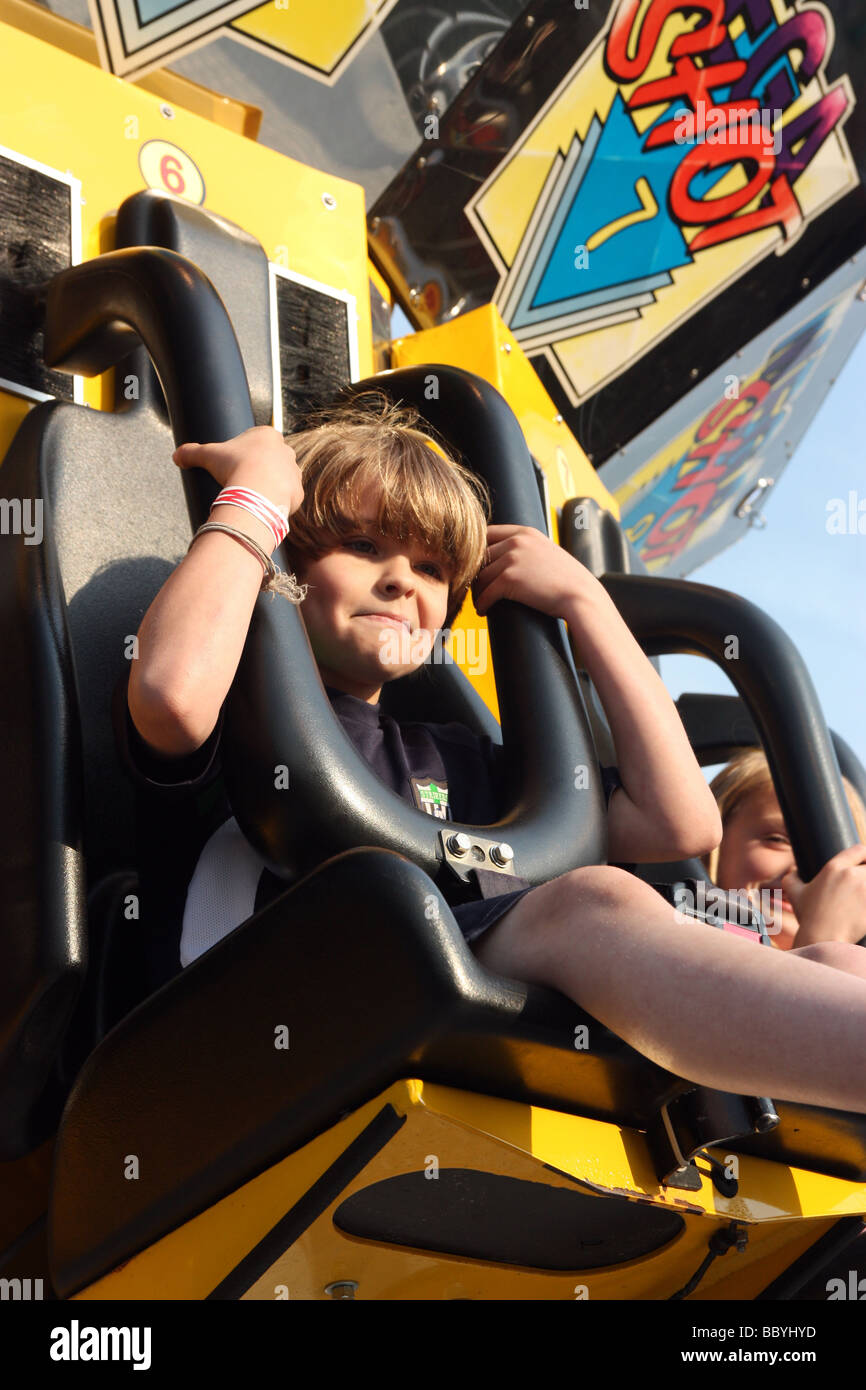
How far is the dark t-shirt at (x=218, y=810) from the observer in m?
0.80

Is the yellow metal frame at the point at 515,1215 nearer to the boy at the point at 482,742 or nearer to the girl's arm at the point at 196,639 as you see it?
the boy at the point at 482,742

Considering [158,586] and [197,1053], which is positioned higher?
[158,586]

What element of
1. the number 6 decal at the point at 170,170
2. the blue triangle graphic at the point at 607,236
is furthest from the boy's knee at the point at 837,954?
the blue triangle graphic at the point at 607,236

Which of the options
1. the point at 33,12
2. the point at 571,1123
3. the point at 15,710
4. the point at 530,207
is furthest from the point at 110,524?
the point at 530,207

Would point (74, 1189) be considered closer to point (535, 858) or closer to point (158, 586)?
point (535, 858)

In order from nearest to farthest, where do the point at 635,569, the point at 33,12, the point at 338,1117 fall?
the point at 338,1117, the point at 33,12, the point at 635,569

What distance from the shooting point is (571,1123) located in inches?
26.1

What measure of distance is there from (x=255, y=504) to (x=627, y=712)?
31 centimetres

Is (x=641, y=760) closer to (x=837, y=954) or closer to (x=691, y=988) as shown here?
(x=837, y=954)

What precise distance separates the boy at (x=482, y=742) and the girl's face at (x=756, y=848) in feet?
1.52

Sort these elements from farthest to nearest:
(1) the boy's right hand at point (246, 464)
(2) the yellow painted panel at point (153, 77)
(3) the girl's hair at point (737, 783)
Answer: (3) the girl's hair at point (737, 783) → (2) the yellow painted panel at point (153, 77) → (1) the boy's right hand at point (246, 464)

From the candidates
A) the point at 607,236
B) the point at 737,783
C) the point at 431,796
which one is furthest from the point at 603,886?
the point at 607,236
